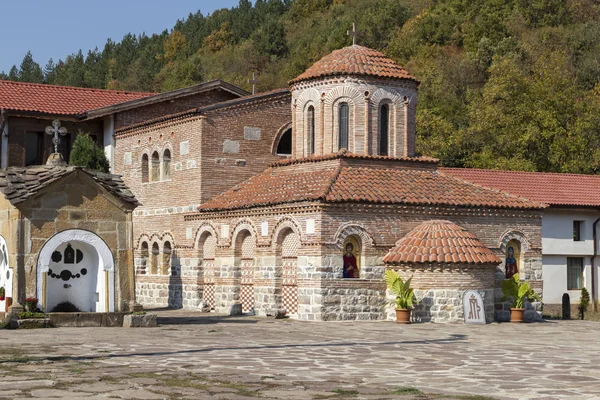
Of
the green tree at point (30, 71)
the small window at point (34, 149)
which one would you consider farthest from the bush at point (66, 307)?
the green tree at point (30, 71)

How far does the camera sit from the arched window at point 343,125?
92.8 ft

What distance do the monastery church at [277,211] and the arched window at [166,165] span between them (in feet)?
0.11

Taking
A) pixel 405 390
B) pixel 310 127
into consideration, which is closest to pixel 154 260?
pixel 310 127

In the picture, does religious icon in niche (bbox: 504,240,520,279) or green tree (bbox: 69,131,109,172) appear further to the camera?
green tree (bbox: 69,131,109,172)

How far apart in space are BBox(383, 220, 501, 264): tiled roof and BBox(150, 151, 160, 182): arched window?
10611 mm

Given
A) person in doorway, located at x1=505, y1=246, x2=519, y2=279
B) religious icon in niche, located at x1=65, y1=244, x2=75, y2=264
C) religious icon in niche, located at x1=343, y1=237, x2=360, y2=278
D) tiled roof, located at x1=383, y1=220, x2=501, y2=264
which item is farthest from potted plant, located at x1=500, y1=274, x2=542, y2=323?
religious icon in niche, located at x1=65, y1=244, x2=75, y2=264

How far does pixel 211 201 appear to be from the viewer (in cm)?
3058

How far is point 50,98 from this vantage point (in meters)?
36.3

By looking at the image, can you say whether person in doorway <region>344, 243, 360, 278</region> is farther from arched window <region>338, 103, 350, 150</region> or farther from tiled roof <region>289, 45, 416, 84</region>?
tiled roof <region>289, 45, 416, 84</region>

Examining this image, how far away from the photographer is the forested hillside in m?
47.3

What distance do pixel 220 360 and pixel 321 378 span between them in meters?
2.52

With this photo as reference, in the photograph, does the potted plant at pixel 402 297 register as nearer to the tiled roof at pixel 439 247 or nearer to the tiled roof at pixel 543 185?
the tiled roof at pixel 439 247

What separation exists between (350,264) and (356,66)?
6.13m

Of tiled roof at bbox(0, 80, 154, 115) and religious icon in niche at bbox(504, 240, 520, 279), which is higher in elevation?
tiled roof at bbox(0, 80, 154, 115)
